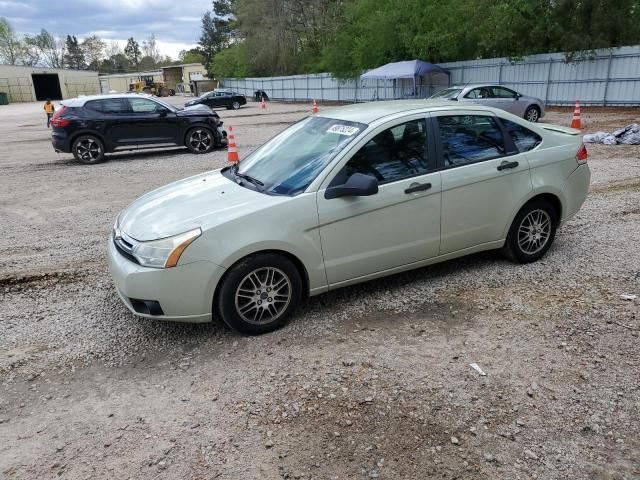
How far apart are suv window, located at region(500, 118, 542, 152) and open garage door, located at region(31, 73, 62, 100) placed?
251 feet

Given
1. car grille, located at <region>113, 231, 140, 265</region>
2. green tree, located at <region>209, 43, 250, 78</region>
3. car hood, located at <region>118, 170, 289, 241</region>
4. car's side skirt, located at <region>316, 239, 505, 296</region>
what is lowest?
car's side skirt, located at <region>316, 239, 505, 296</region>

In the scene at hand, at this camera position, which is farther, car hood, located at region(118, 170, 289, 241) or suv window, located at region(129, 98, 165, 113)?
suv window, located at region(129, 98, 165, 113)

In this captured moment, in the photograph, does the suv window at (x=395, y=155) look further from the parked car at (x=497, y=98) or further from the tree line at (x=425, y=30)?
the tree line at (x=425, y=30)

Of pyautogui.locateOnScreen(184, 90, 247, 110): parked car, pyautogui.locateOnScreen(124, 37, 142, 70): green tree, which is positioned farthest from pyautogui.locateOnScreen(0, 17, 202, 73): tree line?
pyautogui.locateOnScreen(184, 90, 247, 110): parked car

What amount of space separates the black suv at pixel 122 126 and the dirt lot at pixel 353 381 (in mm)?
8540

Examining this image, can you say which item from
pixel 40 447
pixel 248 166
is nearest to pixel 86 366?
pixel 40 447

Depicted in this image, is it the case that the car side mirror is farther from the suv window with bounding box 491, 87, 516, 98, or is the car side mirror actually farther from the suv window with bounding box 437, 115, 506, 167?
the suv window with bounding box 491, 87, 516, 98

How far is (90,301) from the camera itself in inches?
190

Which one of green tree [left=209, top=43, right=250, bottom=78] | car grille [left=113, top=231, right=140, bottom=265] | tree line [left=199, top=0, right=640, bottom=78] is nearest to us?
car grille [left=113, top=231, right=140, bottom=265]

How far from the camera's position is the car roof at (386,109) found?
450 centimetres

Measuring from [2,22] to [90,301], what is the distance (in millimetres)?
123749

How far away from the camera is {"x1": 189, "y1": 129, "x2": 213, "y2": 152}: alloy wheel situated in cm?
1431

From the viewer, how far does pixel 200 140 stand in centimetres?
1443

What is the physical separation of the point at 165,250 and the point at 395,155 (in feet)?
6.77
